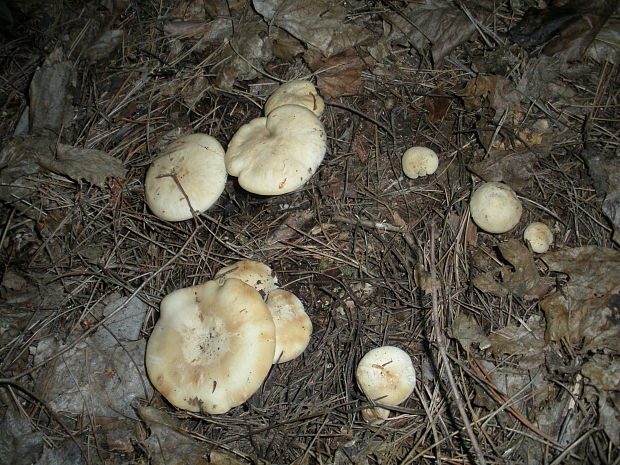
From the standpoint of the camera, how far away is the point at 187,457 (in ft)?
8.13

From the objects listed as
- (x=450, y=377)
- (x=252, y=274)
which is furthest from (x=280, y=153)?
(x=450, y=377)

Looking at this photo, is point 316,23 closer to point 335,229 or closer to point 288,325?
point 335,229

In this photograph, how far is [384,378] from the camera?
2.34 m

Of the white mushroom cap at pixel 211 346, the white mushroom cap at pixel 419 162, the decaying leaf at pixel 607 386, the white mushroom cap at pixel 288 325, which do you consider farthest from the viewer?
the white mushroom cap at pixel 419 162

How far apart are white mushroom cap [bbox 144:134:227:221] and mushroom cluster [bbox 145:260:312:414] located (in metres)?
0.54

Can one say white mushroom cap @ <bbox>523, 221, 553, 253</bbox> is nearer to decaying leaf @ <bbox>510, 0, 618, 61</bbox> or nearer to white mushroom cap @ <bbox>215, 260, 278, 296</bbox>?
decaying leaf @ <bbox>510, 0, 618, 61</bbox>

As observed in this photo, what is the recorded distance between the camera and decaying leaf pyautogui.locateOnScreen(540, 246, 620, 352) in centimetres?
237

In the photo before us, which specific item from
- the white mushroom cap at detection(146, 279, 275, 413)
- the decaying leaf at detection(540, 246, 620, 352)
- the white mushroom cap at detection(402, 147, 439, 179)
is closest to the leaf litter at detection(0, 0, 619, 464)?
the decaying leaf at detection(540, 246, 620, 352)

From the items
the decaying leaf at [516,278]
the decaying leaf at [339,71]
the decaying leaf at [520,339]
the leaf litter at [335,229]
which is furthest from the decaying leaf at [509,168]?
the decaying leaf at [339,71]

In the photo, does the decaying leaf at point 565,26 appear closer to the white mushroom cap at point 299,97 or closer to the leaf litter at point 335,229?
the leaf litter at point 335,229

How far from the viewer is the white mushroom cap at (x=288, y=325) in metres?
2.53

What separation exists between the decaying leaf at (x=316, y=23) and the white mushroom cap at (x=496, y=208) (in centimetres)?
179

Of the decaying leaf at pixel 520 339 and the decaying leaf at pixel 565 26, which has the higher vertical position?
the decaying leaf at pixel 565 26

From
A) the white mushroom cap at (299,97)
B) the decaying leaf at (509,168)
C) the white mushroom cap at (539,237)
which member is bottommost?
the white mushroom cap at (539,237)
